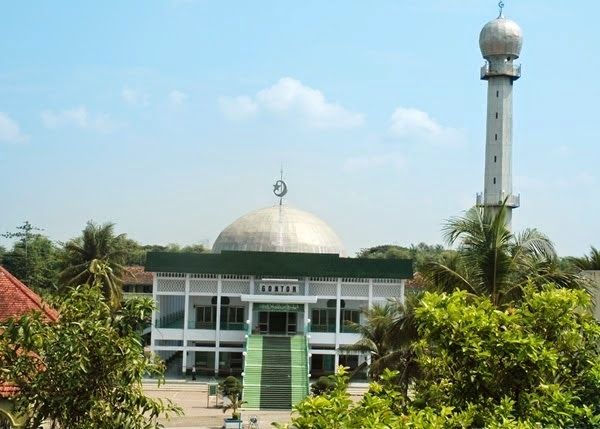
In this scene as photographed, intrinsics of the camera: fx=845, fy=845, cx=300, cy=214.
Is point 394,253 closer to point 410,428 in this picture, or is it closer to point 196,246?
point 196,246

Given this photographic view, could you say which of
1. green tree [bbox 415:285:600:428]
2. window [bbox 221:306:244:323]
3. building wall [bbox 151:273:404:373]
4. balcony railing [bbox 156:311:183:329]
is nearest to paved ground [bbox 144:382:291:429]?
building wall [bbox 151:273:404:373]

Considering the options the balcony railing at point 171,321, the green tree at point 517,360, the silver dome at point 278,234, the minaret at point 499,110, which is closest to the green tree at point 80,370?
the green tree at point 517,360

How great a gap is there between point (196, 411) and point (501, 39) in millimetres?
33493

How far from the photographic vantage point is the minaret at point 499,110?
5553 cm

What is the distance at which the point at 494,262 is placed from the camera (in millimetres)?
17484

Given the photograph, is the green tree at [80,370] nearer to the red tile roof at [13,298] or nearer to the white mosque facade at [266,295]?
the red tile roof at [13,298]

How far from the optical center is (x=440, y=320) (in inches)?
439

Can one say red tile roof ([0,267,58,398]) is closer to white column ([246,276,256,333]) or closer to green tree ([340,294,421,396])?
green tree ([340,294,421,396])

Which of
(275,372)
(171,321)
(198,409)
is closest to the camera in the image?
(198,409)

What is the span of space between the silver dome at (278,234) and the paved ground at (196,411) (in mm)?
13058

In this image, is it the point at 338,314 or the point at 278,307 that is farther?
the point at 278,307

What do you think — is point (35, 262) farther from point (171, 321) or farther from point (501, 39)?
point (501, 39)

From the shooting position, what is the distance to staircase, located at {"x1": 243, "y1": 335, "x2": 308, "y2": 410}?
3991 cm

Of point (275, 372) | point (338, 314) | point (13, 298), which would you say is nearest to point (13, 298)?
point (13, 298)
